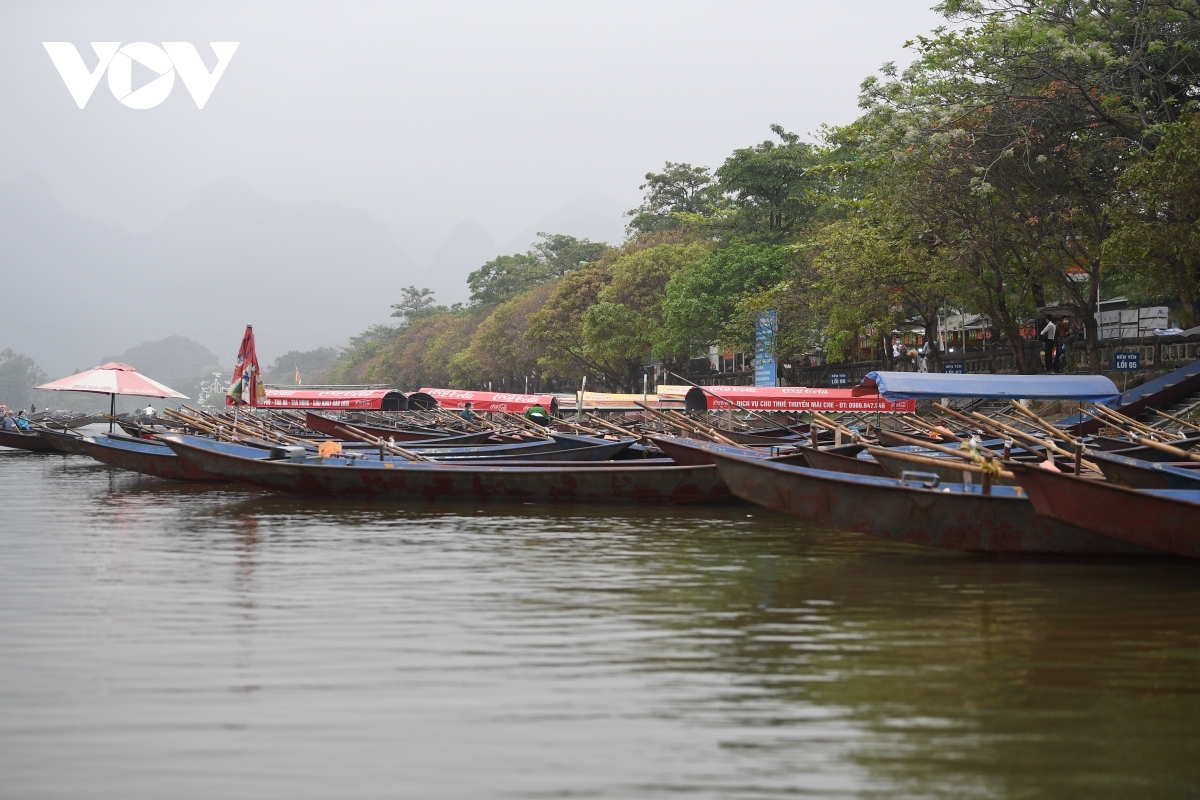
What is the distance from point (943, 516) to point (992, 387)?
29.4 feet

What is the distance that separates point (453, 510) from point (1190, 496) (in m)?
10.9

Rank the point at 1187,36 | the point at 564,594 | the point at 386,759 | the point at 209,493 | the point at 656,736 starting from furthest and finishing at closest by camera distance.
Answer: the point at 1187,36
the point at 209,493
the point at 564,594
the point at 656,736
the point at 386,759

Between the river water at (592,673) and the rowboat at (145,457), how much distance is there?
9.62m

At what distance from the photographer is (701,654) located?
8328 millimetres

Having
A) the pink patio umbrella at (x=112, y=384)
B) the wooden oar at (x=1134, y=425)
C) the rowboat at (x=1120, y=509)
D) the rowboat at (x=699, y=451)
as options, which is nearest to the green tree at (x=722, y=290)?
the pink patio umbrella at (x=112, y=384)

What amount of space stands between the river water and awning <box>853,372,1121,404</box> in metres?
6.00

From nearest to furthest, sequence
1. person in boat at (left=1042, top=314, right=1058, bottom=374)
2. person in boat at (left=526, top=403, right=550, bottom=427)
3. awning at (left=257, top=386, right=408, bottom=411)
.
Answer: person in boat at (left=526, top=403, right=550, bottom=427) < person in boat at (left=1042, top=314, right=1058, bottom=374) < awning at (left=257, top=386, right=408, bottom=411)

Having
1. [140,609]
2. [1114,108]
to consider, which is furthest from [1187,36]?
[140,609]

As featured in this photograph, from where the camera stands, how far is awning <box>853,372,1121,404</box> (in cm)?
1944

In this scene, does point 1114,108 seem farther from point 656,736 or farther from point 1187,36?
point 656,736

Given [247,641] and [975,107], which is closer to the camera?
[247,641]

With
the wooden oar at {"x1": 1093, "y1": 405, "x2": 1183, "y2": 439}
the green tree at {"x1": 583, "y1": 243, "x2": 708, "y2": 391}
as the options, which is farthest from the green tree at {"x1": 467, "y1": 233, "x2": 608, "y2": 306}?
the wooden oar at {"x1": 1093, "y1": 405, "x2": 1183, "y2": 439}

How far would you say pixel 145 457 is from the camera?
79.4ft

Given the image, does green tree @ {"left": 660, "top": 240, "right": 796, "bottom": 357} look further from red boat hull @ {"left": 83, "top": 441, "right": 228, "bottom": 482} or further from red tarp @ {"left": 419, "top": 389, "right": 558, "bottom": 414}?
red boat hull @ {"left": 83, "top": 441, "right": 228, "bottom": 482}
